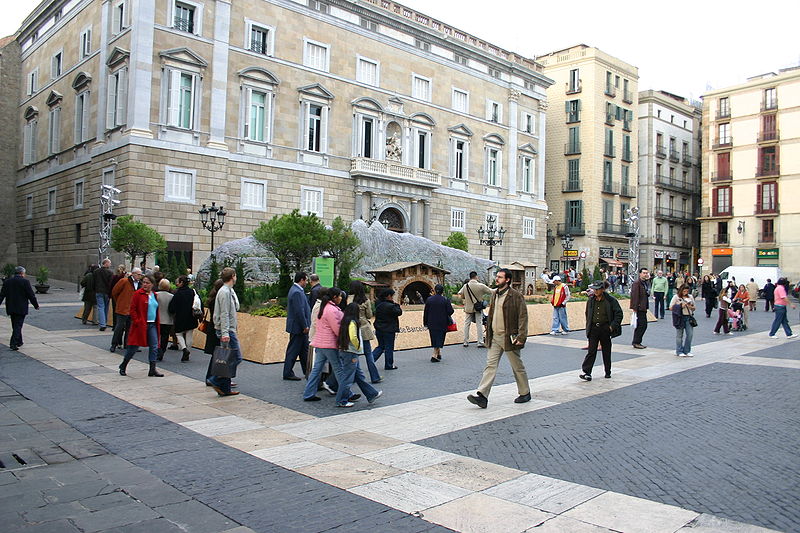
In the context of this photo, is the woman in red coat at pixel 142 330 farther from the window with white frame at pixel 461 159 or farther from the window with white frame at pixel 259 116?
the window with white frame at pixel 461 159

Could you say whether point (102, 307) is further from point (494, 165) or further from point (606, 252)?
point (606, 252)

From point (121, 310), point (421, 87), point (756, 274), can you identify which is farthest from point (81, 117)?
point (756, 274)

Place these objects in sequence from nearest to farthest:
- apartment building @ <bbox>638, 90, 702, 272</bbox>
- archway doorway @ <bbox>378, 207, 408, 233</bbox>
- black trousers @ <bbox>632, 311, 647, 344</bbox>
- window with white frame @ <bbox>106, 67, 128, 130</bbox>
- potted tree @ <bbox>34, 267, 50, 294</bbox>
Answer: black trousers @ <bbox>632, 311, 647, 344</bbox>, potted tree @ <bbox>34, 267, 50, 294</bbox>, window with white frame @ <bbox>106, 67, 128, 130</bbox>, archway doorway @ <bbox>378, 207, 408, 233</bbox>, apartment building @ <bbox>638, 90, 702, 272</bbox>

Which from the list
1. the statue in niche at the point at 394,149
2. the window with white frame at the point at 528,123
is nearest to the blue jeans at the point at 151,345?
the statue in niche at the point at 394,149

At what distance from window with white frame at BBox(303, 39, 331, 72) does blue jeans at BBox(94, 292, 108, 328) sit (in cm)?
2103

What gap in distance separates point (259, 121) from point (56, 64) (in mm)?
14791

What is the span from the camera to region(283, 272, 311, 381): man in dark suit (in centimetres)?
995

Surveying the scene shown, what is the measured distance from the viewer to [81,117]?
3369cm

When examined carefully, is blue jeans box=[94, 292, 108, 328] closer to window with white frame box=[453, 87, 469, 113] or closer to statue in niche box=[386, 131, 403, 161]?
statue in niche box=[386, 131, 403, 161]

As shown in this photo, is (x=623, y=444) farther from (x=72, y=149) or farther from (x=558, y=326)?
(x=72, y=149)

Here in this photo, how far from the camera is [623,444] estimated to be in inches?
259

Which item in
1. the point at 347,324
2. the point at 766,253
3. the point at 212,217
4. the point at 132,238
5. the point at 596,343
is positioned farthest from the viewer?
the point at 766,253

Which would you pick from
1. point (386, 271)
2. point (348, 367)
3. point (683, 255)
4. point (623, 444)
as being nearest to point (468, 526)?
point (623, 444)

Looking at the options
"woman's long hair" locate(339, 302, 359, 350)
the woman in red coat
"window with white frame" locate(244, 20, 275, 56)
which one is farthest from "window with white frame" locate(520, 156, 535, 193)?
"woman's long hair" locate(339, 302, 359, 350)
